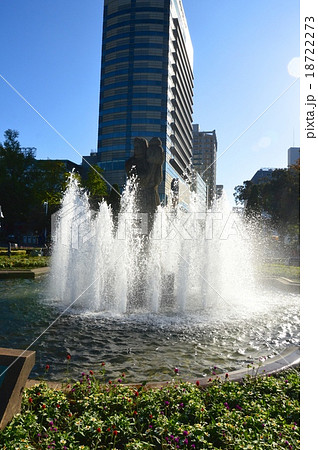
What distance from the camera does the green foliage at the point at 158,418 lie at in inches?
104

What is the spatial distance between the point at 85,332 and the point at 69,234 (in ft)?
22.8

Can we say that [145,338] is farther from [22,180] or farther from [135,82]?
[135,82]

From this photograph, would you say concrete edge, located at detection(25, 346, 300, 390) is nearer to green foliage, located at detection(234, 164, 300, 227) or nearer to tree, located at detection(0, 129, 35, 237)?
green foliage, located at detection(234, 164, 300, 227)

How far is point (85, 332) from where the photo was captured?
6641 mm

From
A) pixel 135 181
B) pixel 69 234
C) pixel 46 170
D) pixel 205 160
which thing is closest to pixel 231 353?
pixel 135 181

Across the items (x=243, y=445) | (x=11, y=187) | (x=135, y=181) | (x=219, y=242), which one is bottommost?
(x=243, y=445)

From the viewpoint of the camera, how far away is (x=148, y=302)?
921 cm

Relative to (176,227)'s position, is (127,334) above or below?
below

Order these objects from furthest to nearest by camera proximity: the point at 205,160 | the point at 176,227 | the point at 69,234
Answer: the point at 205,160 → the point at 69,234 → the point at 176,227

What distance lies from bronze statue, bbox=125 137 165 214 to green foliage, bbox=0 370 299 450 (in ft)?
25.3

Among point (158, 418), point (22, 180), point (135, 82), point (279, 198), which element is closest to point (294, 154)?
point (279, 198)

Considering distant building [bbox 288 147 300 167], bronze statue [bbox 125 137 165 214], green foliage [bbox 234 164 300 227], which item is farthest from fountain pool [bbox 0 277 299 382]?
distant building [bbox 288 147 300 167]

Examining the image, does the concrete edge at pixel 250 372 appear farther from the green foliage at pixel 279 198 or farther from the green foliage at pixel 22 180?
the green foliage at pixel 22 180

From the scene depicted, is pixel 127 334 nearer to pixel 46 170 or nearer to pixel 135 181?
pixel 135 181
